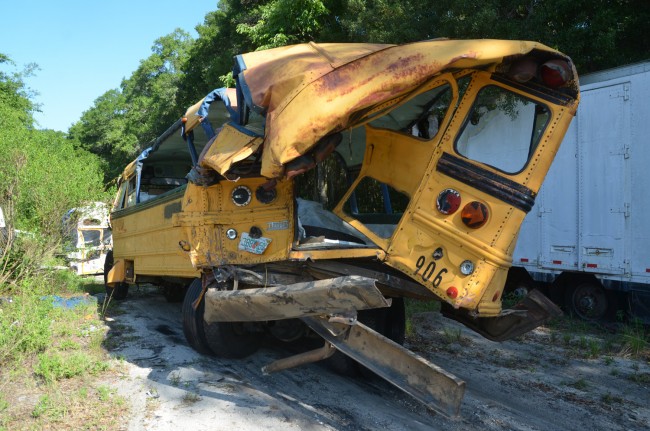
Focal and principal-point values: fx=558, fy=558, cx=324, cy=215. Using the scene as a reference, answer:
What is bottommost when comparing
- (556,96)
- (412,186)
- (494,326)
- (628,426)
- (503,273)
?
(628,426)

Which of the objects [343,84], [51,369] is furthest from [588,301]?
[51,369]

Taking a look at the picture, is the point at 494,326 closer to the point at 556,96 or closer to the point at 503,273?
the point at 503,273

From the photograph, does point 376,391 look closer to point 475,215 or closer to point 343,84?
point 475,215

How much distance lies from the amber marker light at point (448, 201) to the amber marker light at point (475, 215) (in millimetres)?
87

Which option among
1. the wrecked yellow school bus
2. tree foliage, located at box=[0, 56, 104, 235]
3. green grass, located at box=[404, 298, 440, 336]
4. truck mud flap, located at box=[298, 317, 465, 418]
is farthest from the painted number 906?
tree foliage, located at box=[0, 56, 104, 235]

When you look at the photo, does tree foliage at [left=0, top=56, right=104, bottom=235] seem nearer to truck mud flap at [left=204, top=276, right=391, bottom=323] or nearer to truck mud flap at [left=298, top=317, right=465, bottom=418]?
truck mud flap at [left=204, top=276, right=391, bottom=323]

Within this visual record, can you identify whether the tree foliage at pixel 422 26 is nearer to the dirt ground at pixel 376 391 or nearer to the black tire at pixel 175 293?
the dirt ground at pixel 376 391

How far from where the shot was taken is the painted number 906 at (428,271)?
4.11 m

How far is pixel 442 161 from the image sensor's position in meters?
4.22

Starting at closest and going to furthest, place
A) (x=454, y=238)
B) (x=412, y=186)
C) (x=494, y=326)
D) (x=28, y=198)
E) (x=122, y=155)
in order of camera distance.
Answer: (x=454, y=238) < (x=412, y=186) < (x=494, y=326) < (x=28, y=198) < (x=122, y=155)

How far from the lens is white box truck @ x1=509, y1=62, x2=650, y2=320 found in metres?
7.88

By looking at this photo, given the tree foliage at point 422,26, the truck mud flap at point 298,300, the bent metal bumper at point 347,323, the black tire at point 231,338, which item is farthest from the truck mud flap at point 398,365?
the tree foliage at point 422,26

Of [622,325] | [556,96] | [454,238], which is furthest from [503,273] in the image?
[622,325]

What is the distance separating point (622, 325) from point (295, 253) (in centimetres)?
594
